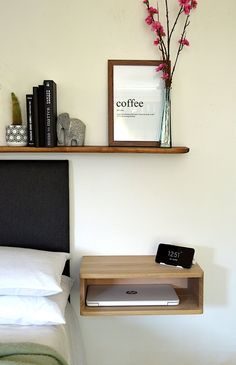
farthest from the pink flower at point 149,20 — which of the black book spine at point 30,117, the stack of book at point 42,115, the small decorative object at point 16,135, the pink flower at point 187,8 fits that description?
the small decorative object at point 16,135

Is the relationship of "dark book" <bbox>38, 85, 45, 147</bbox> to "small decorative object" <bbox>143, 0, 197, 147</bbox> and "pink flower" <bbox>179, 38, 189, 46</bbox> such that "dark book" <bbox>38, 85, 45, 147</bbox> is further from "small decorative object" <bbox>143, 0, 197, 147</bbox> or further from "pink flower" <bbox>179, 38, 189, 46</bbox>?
"pink flower" <bbox>179, 38, 189, 46</bbox>

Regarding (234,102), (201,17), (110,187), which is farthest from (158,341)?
(201,17)

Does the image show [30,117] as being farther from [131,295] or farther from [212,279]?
[212,279]

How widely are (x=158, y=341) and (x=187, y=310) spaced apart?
40 cm

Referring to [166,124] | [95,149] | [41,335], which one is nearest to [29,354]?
[41,335]

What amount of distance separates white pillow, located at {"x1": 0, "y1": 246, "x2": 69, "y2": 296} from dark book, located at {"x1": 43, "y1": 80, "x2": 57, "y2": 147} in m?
0.52

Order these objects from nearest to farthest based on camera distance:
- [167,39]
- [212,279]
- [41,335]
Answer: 1. [41,335]
2. [167,39]
3. [212,279]

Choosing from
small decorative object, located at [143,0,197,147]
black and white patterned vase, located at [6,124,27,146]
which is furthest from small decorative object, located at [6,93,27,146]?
small decorative object, located at [143,0,197,147]

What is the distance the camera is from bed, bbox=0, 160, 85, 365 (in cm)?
142

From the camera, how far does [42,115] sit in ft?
5.62

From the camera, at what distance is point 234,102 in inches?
73.1

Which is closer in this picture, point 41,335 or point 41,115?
point 41,335

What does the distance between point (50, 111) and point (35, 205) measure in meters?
0.48

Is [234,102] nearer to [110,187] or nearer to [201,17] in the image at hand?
[201,17]
